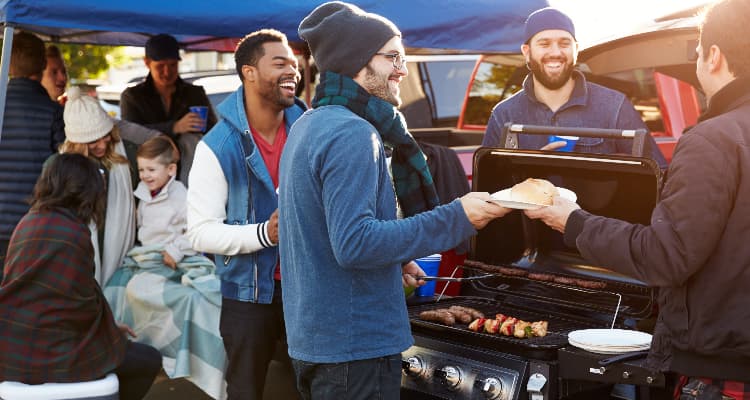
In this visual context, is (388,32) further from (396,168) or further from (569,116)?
(569,116)

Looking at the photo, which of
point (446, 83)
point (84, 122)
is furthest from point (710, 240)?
point (446, 83)

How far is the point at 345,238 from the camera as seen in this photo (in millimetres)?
2529

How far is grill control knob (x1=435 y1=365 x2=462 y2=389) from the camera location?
3389 millimetres

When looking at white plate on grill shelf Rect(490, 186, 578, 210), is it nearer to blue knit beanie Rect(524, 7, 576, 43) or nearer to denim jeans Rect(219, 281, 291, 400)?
denim jeans Rect(219, 281, 291, 400)

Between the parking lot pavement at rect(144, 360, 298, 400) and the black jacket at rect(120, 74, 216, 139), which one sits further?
the black jacket at rect(120, 74, 216, 139)

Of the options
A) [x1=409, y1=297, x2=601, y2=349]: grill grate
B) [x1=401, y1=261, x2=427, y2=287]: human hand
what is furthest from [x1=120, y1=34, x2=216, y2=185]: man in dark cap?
[x1=401, y1=261, x2=427, y2=287]: human hand

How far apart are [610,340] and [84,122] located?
3.20m

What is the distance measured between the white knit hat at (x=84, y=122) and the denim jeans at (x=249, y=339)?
5.32ft

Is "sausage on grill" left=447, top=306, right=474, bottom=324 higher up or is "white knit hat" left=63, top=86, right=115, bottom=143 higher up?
"white knit hat" left=63, top=86, right=115, bottom=143

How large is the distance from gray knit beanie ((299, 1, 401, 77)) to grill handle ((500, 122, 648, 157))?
3.73 ft

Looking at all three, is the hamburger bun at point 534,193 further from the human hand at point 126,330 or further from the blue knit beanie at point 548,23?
the human hand at point 126,330

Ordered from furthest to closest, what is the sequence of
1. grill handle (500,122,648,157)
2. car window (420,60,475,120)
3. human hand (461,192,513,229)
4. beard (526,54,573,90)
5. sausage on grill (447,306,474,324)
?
1. car window (420,60,475,120)
2. beard (526,54,573,90)
3. sausage on grill (447,306,474,324)
4. grill handle (500,122,648,157)
5. human hand (461,192,513,229)

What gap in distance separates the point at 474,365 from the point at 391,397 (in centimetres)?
64

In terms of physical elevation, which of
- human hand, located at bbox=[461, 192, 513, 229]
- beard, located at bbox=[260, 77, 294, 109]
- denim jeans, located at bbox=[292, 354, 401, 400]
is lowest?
denim jeans, located at bbox=[292, 354, 401, 400]
